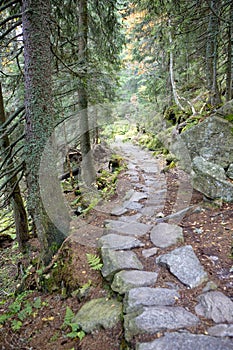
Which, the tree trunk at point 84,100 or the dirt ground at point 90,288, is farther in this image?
the tree trunk at point 84,100

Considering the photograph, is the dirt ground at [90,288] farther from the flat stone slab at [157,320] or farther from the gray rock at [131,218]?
the gray rock at [131,218]

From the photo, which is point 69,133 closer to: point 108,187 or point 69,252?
point 108,187

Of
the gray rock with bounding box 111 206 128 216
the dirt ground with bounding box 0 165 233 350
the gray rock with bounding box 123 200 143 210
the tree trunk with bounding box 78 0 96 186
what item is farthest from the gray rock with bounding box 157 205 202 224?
the tree trunk with bounding box 78 0 96 186

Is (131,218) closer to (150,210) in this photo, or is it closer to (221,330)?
(150,210)

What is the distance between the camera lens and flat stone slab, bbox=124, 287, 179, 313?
97.4 inches

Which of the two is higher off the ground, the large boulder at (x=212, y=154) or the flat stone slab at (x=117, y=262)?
the large boulder at (x=212, y=154)

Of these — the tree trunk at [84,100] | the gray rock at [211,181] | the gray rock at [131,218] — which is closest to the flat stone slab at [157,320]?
the gray rock at [131,218]

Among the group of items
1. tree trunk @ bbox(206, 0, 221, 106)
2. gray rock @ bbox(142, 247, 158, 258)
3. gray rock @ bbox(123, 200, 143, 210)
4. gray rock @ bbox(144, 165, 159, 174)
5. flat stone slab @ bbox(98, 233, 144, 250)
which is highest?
tree trunk @ bbox(206, 0, 221, 106)

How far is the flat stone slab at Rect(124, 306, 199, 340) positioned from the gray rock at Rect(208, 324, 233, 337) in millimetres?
154

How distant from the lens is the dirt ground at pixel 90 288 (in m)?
2.53

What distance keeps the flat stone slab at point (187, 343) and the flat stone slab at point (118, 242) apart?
1.66 m

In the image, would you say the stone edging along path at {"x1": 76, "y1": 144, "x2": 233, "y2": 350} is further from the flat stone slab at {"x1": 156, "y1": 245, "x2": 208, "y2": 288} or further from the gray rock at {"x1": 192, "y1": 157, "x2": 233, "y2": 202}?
the gray rock at {"x1": 192, "y1": 157, "x2": 233, "y2": 202}

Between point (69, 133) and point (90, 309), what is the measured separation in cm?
740

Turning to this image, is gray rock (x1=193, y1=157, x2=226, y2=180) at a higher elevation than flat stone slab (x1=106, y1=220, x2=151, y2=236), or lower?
higher
